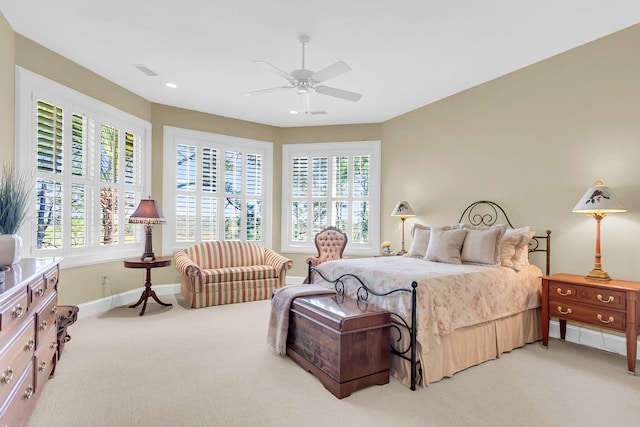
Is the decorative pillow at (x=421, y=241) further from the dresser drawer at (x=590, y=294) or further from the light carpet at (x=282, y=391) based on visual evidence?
the light carpet at (x=282, y=391)

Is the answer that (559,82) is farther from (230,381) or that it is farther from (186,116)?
(186,116)

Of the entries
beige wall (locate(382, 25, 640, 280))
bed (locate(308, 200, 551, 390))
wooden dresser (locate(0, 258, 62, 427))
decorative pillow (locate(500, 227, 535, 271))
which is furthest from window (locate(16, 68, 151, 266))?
decorative pillow (locate(500, 227, 535, 271))

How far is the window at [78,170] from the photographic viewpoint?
12.3 ft

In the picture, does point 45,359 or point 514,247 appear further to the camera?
point 514,247

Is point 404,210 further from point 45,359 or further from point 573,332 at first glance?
point 45,359

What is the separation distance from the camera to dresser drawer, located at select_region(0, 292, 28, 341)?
158 centimetres

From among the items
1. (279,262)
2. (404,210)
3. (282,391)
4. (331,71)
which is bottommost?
(282,391)

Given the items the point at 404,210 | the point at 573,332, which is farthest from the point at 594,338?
the point at 404,210

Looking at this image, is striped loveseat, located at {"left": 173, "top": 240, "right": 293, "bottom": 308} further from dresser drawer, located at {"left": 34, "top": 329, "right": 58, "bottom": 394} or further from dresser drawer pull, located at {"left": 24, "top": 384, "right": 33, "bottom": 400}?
dresser drawer pull, located at {"left": 24, "top": 384, "right": 33, "bottom": 400}

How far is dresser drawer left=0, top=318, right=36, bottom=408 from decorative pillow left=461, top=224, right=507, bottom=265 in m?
3.65

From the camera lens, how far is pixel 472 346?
3.03m

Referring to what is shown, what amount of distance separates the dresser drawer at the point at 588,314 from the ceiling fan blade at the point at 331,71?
293 cm

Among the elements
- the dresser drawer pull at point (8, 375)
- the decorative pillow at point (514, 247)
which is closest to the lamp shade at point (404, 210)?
the decorative pillow at point (514, 247)

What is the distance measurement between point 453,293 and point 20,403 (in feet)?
9.67
